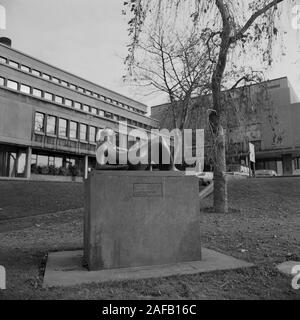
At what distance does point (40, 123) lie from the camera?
40906 mm

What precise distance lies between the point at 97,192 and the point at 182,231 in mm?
1549

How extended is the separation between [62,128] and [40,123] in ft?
11.1

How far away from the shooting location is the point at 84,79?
60.9 meters

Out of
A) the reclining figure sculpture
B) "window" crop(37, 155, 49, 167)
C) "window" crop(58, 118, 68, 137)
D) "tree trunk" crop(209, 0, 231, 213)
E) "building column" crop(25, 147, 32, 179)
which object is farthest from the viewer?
"window" crop(58, 118, 68, 137)

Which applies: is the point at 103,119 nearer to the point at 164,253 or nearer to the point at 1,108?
the point at 1,108

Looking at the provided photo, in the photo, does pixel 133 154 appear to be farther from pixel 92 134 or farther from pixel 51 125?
pixel 92 134

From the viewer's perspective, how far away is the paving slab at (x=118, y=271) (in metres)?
4.89

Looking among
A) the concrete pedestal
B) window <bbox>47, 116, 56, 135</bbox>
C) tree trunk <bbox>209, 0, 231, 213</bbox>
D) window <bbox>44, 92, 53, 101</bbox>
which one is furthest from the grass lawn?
window <bbox>44, 92, 53, 101</bbox>

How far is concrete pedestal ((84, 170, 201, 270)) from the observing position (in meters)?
5.44

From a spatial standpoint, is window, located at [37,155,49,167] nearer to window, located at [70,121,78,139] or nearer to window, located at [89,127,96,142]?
window, located at [70,121,78,139]

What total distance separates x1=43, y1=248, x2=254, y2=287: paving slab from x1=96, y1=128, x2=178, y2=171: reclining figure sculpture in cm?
160

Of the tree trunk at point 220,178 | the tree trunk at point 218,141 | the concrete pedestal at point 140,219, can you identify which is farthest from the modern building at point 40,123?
the concrete pedestal at point 140,219

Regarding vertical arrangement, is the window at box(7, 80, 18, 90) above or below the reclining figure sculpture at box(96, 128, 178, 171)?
above

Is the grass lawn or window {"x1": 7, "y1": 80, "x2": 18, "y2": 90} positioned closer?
the grass lawn
